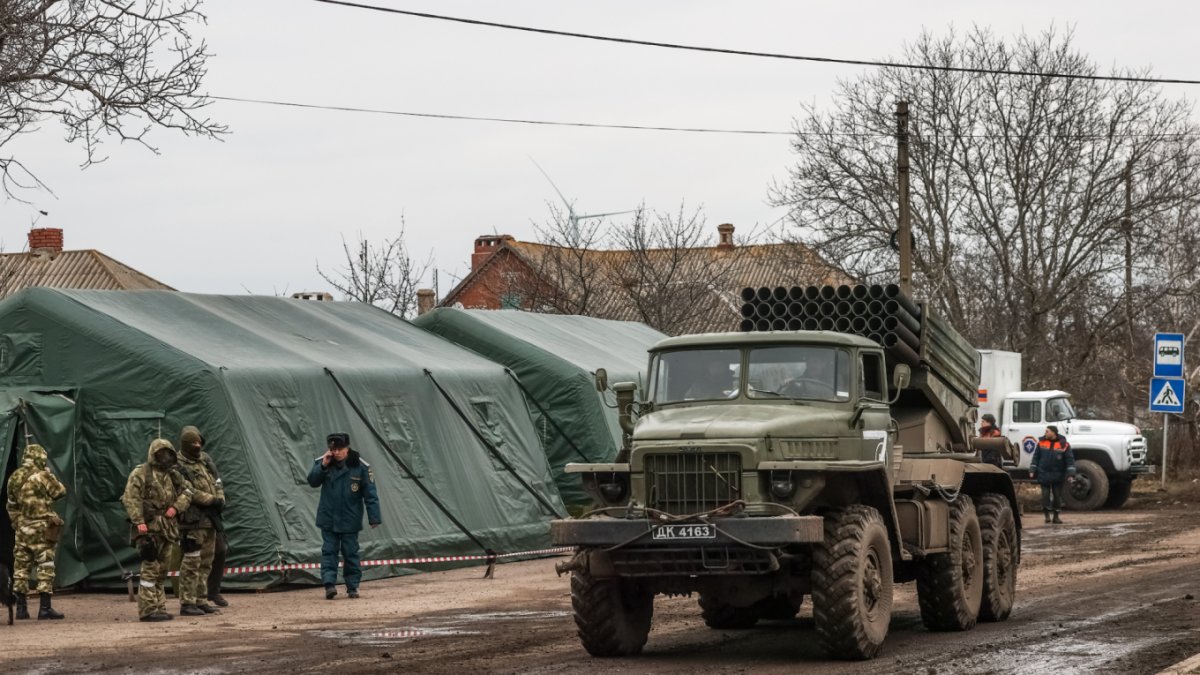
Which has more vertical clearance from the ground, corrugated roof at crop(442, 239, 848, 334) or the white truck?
corrugated roof at crop(442, 239, 848, 334)

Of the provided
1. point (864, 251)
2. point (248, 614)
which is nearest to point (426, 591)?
point (248, 614)

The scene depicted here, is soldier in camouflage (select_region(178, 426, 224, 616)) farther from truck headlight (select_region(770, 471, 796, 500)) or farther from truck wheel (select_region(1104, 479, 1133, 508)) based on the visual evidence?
truck wheel (select_region(1104, 479, 1133, 508))

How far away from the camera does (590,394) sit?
86.1ft

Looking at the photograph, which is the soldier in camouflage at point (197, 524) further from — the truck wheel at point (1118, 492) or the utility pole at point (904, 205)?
the truck wheel at point (1118, 492)


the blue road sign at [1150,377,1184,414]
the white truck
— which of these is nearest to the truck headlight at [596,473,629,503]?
the white truck

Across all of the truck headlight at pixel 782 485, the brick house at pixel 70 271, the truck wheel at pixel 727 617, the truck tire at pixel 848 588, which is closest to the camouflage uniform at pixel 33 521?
the truck wheel at pixel 727 617

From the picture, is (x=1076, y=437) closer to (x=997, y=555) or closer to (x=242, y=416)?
(x=997, y=555)

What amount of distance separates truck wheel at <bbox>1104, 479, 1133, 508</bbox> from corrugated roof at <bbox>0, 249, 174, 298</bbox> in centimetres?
2643

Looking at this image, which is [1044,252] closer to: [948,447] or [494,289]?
[494,289]

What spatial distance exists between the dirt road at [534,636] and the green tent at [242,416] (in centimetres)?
79

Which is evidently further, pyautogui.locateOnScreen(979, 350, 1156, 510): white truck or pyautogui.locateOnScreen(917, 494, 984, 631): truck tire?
pyautogui.locateOnScreen(979, 350, 1156, 510): white truck

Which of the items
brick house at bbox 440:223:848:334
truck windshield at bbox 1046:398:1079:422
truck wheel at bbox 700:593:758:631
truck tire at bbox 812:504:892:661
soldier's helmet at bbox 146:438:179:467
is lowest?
truck wheel at bbox 700:593:758:631

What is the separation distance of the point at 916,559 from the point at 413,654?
4210 mm

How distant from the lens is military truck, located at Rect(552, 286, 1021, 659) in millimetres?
12266
